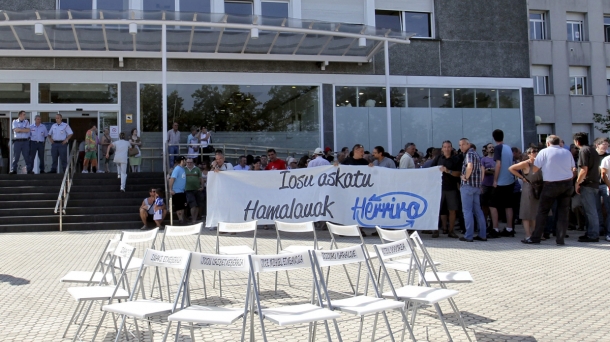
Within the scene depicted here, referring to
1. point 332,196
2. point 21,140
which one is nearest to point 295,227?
point 332,196

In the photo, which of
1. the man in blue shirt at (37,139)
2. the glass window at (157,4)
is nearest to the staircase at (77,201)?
the man in blue shirt at (37,139)

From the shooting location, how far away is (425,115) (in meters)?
22.2

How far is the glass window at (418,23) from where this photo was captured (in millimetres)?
22844

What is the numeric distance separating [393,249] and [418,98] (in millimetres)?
17387

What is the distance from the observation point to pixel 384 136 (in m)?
21.7

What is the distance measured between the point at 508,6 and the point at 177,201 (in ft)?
51.5

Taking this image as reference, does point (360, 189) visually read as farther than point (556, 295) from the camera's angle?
Yes

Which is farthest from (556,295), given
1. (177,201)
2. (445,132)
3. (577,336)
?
(445,132)

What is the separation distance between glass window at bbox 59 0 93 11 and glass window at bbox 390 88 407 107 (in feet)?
36.0

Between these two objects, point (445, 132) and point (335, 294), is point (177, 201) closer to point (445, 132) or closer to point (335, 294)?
point (335, 294)

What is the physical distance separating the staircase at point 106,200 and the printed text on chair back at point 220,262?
10674mm

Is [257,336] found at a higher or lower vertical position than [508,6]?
lower

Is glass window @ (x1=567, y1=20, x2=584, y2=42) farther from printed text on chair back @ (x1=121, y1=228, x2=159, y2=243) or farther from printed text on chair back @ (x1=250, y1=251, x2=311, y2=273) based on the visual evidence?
printed text on chair back @ (x1=250, y1=251, x2=311, y2=273)

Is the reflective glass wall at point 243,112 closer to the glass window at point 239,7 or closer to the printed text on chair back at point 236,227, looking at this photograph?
the glass window at point 239,7
